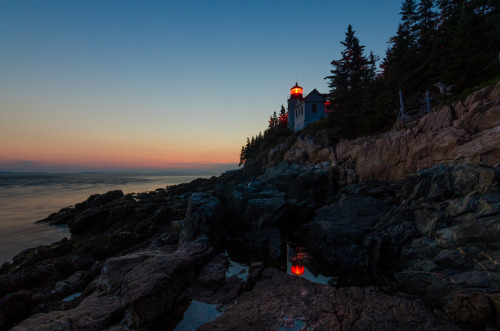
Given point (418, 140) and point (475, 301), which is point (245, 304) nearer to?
point (475, 301)

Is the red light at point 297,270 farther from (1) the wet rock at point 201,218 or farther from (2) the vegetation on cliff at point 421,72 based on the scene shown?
(2) the vegetation on cliff at point 421,72

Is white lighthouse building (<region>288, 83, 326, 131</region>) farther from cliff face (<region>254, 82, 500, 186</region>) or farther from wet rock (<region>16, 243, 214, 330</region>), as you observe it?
wet rock (<region>16, 243, 214, 330</region>)

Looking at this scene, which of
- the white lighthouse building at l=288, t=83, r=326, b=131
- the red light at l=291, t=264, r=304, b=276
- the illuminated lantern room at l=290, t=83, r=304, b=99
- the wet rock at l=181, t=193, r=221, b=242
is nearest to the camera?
the red light at l=291, t=264, r=304, b=276

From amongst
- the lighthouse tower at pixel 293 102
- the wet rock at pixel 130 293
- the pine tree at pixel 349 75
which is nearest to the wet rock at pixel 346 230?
the wet rock at pixel 130 293

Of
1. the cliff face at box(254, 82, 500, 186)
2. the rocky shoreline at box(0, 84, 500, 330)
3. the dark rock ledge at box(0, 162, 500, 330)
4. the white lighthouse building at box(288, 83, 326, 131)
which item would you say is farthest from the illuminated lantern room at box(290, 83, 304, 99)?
the dark rock ledge at box(0, 162, 500, 330)

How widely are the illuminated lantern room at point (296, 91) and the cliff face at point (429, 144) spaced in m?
27.0

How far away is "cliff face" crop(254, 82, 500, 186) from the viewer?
39.0 feet

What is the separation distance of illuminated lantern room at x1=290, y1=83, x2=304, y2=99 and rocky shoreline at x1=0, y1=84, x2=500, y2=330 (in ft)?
120

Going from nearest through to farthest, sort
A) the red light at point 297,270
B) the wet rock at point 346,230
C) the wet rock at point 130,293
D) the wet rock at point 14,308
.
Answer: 1. the wet rock at point 130,293
2. the wet rock at point 14,308
3. the red light at point 297,270
4. the wet rock at point 346,230

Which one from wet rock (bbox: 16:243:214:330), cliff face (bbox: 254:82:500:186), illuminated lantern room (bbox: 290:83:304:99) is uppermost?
illuminated lantern room (bbox: 290:83:304:99)

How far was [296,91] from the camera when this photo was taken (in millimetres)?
48906

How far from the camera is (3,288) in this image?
843cm

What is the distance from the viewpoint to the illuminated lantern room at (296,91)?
4847 cm

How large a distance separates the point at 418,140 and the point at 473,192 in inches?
312
